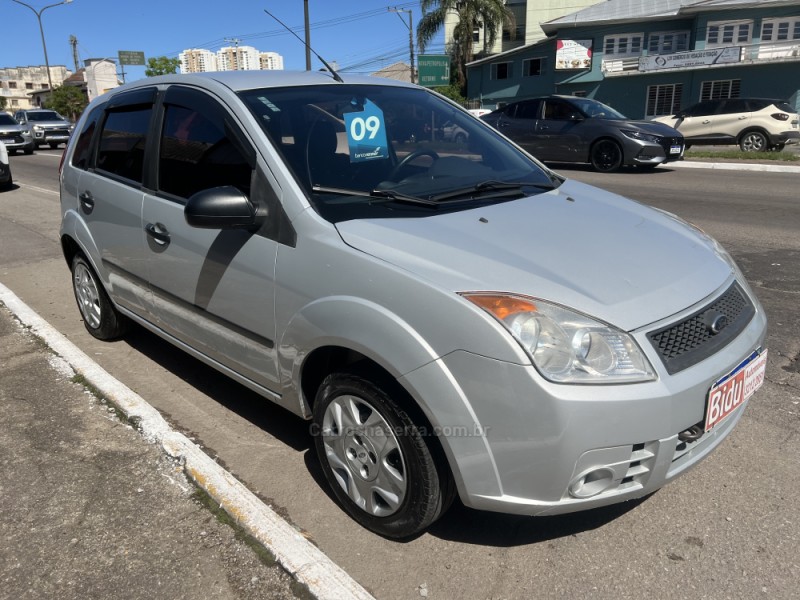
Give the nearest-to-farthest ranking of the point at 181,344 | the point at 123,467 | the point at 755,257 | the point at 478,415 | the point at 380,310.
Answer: the point at 478,415 < the point at 380,310 < the point at 123,467 < the point at 181,344 < the point at 755,257

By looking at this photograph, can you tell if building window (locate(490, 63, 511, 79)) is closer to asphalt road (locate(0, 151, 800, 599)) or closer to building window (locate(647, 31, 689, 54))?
building window (locate(647, 31, 689, 54))

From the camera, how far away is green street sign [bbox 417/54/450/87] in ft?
146

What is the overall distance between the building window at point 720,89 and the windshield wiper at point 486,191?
36751 mm

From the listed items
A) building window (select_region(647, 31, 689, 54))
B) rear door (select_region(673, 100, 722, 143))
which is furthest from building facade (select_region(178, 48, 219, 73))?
rear door (select_region(673, 100, 722, 143))

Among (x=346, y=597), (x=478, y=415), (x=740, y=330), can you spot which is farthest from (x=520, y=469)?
(x=740, y=330)

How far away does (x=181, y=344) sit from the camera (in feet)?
11.5

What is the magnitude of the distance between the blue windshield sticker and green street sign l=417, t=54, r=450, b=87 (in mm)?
43483

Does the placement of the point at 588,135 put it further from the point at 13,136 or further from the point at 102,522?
the point at 13,136

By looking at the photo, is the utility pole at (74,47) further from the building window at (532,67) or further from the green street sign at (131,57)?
the building window at (532,67)

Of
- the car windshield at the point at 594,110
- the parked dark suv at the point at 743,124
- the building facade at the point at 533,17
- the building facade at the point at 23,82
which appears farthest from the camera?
the building facade at the point at 23,82

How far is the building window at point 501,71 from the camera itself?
43297mm

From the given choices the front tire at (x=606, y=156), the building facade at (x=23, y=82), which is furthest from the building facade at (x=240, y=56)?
the front tire at (x=606, y=156)

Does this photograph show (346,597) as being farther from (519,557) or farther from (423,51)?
(423,51)

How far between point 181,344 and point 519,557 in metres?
2.08
